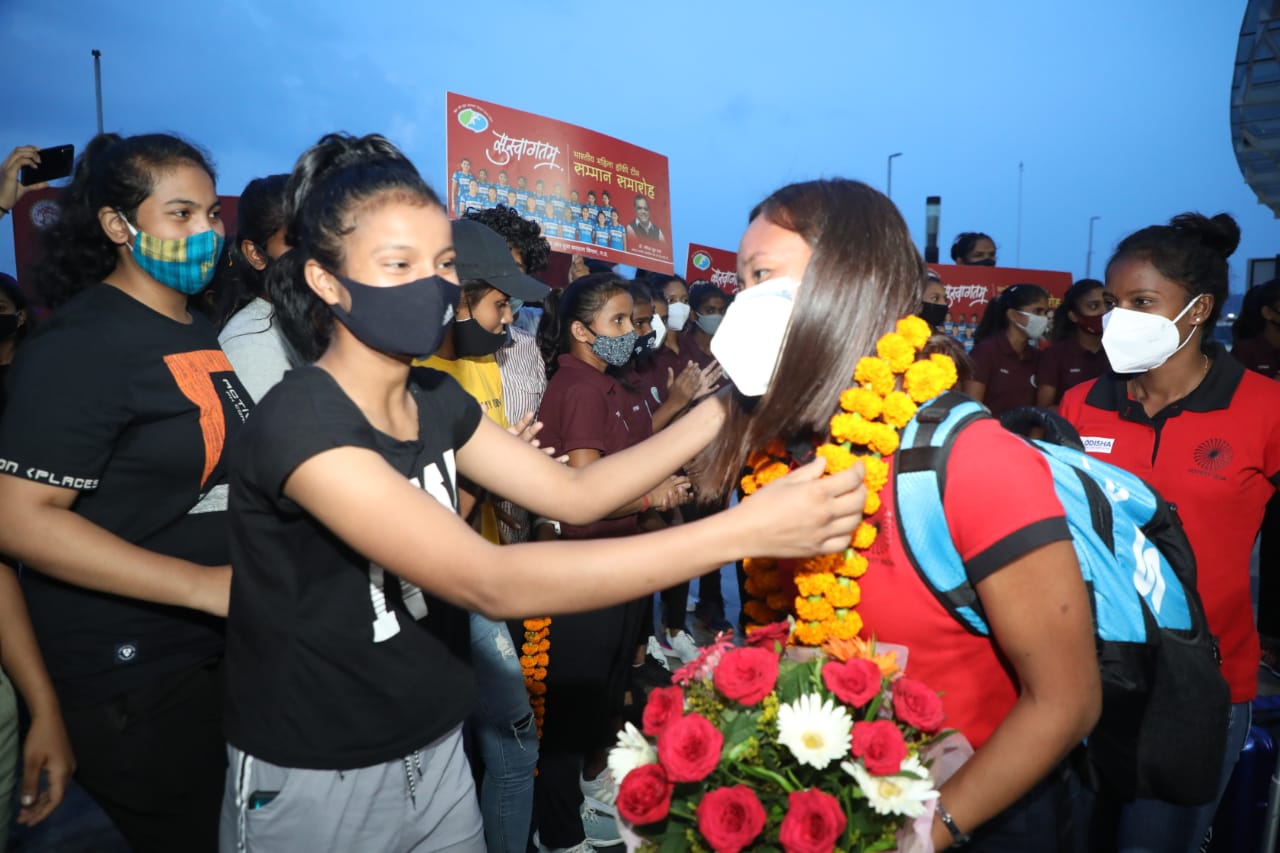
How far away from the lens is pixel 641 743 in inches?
63.9

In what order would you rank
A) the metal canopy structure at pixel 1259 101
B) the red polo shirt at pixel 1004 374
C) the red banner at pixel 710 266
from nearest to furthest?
the red polo shirt at pixel 1004 374 → the red banner at pixel 710 266 → the metal canopy structure at pixel 1259 101

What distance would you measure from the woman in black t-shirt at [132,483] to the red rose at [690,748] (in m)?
1.32

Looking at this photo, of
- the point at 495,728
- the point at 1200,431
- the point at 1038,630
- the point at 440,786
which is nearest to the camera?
the point at 1038,630

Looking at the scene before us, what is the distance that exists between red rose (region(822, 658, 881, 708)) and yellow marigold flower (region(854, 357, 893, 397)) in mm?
550

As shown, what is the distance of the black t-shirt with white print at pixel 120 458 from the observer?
6.48 ft

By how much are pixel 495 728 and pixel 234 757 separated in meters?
1.54

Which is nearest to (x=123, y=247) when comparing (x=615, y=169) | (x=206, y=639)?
(x=206, y=639)

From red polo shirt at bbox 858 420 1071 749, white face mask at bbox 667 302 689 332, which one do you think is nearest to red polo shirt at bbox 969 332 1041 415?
white face mask at bbox 667 302 689 332

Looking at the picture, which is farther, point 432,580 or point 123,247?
point 123,247

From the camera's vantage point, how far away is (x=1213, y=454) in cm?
263

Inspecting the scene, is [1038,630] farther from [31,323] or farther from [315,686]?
[31,323]

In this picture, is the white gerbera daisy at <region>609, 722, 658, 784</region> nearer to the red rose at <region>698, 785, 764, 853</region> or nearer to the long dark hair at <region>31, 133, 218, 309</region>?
the red rose at <region>698, 785, 764, 853</region>

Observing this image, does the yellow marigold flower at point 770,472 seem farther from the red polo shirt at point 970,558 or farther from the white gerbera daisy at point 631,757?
the white gerbera daisy at point 631,757

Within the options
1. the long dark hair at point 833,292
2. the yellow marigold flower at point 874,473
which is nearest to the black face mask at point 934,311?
the long dark hair at point 833,292
